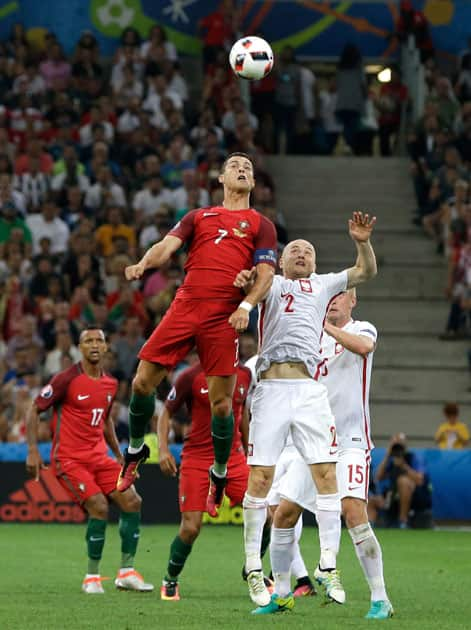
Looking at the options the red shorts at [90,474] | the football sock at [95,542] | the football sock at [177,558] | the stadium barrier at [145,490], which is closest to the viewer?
the football sock at [177,558]

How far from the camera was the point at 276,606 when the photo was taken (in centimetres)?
1095

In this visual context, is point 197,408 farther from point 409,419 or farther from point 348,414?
point 409,419

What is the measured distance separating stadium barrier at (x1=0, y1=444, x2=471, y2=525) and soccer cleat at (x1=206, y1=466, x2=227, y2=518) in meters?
8.72

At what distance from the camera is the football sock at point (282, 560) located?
1115 centimetres

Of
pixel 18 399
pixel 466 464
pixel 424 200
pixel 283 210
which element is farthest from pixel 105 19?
pixel 466 464

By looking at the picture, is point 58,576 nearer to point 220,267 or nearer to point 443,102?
point 220,267

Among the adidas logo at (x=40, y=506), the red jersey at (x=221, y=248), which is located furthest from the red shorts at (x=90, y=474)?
the adidas logo at (x=40, y=506)

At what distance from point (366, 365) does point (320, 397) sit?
2.99 feet

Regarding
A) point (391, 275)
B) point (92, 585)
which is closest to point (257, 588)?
point (92, 585)

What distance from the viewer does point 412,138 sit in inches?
1085

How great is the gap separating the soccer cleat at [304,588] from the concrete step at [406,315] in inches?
494

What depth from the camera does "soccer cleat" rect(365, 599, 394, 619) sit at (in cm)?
1061

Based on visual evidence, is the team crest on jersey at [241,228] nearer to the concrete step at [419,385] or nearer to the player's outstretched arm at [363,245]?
the player's outstretched arm at [363,245]

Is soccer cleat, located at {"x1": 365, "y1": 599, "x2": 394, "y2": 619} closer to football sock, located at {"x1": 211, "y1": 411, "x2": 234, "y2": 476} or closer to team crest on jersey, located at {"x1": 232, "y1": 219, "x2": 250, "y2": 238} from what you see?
football sock, located at {"x1": 211, "y1": 411, "x2": 234, "y2": 476}
